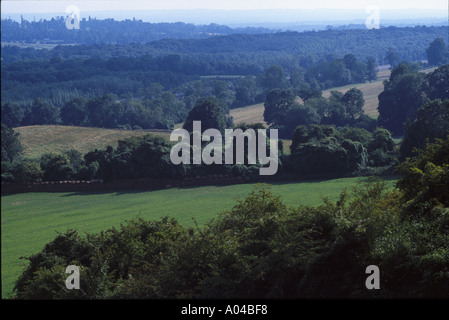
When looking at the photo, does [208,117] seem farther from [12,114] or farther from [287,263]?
[287,263]

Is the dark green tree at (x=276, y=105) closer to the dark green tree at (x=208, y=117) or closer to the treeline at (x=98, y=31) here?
the dark green tree at (x=208, y=117)

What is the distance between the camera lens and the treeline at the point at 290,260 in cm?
1029

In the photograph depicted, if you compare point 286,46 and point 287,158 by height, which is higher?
point 286,46

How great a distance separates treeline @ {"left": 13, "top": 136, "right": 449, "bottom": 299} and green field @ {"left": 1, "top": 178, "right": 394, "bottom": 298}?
6.08 m

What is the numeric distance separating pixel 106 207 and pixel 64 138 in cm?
2387

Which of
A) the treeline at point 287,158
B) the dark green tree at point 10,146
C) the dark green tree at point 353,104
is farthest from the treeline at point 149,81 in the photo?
the treeline at point 287,158

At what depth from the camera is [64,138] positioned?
47.9 m

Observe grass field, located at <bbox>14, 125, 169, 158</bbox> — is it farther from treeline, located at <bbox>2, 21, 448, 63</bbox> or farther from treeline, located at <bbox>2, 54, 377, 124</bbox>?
treeline, located at <bbox>2, 21, 448, 63</bbox>

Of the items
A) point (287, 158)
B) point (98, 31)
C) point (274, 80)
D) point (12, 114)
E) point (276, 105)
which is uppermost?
point (98, 31)

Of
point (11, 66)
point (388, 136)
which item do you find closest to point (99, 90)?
point (11, 66)

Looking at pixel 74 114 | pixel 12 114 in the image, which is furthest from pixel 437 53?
pixel 12 114

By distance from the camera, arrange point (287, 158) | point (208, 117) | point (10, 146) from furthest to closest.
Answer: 1. point (208, 117)
2. point (10, 146)
3. point (287, 158)

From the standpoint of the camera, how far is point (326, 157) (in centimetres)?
3052

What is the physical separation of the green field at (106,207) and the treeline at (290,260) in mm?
6075
